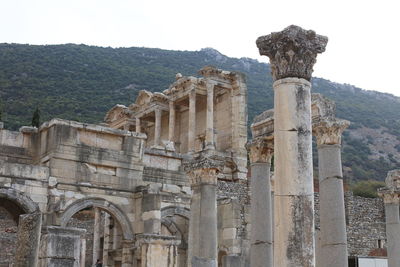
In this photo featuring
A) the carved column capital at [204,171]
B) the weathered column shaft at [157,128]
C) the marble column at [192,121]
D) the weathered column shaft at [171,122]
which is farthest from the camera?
the weathered column shaft at [157,128]

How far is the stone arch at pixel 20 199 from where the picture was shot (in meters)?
15.7

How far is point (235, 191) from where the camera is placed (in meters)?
30.7

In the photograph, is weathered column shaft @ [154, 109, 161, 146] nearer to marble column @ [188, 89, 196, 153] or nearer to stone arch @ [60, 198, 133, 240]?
marble column @ [188, 89, 196, 153]

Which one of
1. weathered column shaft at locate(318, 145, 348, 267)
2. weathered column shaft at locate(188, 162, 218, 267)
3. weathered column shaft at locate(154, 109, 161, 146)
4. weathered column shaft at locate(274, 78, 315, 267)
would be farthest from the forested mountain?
weathered column shaft at locate(274, 78, 315, 267)

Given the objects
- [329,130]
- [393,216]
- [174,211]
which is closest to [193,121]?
[174,211]

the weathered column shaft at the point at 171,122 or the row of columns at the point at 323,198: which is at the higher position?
the weathered column shaft at the point at 171,122

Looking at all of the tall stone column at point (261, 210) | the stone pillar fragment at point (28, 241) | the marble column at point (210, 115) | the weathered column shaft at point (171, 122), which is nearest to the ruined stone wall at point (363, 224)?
the marble column at point (210, 115)

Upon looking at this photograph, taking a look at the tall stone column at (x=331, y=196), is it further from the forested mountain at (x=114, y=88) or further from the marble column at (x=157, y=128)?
the forested mountain at (x=114, y=88)

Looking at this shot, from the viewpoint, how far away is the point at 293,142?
32.0 feet

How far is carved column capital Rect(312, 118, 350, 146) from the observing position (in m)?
13.4

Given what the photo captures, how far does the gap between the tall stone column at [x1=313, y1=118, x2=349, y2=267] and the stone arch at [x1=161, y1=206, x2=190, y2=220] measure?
6.52m

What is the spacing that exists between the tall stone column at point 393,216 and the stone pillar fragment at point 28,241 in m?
10.2

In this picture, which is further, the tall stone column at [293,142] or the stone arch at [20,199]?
the stone arch at [20,199]

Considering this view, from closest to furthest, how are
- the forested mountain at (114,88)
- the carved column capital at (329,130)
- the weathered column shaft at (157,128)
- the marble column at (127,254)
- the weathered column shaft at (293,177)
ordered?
the weathered column shaft at (293,177)
the carved column capital at (329,130)
the marble column at (127,254)
the weathered column shaft at (157,128)
the forested mountain at (114,88)
